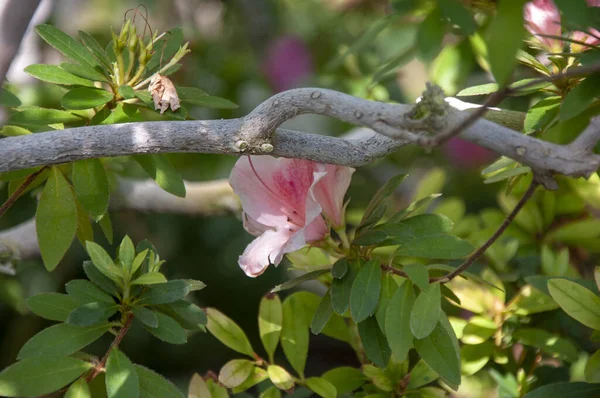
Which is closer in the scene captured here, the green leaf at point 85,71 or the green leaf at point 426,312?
the green leaf at point 426,312

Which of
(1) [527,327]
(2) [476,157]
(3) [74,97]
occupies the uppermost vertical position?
(3) [74,97]

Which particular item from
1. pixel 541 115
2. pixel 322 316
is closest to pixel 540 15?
pixel 541 115

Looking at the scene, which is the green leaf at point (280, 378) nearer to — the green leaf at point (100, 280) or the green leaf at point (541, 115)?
the green leaf at point (100, 280)

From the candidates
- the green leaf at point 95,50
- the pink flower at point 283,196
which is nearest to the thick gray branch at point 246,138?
the pink flower at point 283,196

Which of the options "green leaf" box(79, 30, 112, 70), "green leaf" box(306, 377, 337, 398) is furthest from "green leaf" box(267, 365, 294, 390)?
"green leaf" box(79, 30, 112, 70)

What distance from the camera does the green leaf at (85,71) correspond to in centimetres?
85

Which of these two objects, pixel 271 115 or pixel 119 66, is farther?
pixel 119 66

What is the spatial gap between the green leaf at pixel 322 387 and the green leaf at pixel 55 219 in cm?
36

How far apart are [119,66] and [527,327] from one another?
0.73 meters

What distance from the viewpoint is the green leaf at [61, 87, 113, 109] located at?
848 mm

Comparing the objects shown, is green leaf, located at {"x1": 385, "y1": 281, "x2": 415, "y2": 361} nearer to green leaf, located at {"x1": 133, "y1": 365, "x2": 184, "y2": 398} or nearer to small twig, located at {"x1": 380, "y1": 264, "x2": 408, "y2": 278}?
small twig, located at {"x1": 380, "y1": 264, "x2": 408, "y2": 278}

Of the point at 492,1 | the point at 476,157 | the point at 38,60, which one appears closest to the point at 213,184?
the point at 38,60

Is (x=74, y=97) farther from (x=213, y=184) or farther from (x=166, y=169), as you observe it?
(x=213, y=184)

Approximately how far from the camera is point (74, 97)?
855mm
